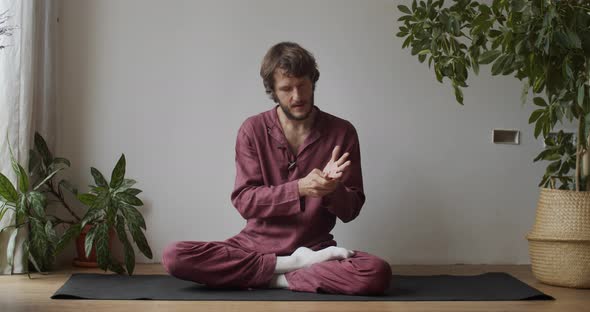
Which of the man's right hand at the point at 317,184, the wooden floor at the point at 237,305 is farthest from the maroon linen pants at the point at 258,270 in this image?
the man's right hand at the point at 317,184

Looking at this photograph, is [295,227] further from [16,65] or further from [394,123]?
[16,65]

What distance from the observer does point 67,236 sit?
385 centimetres

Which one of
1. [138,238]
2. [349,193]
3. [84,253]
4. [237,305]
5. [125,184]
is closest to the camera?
[237,305]

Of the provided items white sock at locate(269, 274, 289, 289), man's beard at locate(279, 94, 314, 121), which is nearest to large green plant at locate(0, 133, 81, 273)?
white sock at locate(269, 274, 289, 289)

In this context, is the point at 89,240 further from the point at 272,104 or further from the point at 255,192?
the point at 272,104

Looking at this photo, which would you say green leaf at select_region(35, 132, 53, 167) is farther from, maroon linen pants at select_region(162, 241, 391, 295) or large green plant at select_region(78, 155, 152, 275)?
maroon linen pants at select_region(162, 241, 391, 295)

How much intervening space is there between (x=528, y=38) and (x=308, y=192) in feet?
3.72

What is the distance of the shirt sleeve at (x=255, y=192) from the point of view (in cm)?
348

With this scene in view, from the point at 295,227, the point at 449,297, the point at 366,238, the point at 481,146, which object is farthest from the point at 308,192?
the point at 481,146

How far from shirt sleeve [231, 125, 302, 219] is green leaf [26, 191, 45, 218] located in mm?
939

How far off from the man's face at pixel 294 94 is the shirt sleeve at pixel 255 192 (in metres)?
0.26


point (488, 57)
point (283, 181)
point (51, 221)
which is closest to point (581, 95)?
point (488, 57)

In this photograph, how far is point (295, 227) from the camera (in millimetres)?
3635

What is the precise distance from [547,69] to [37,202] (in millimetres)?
2430
